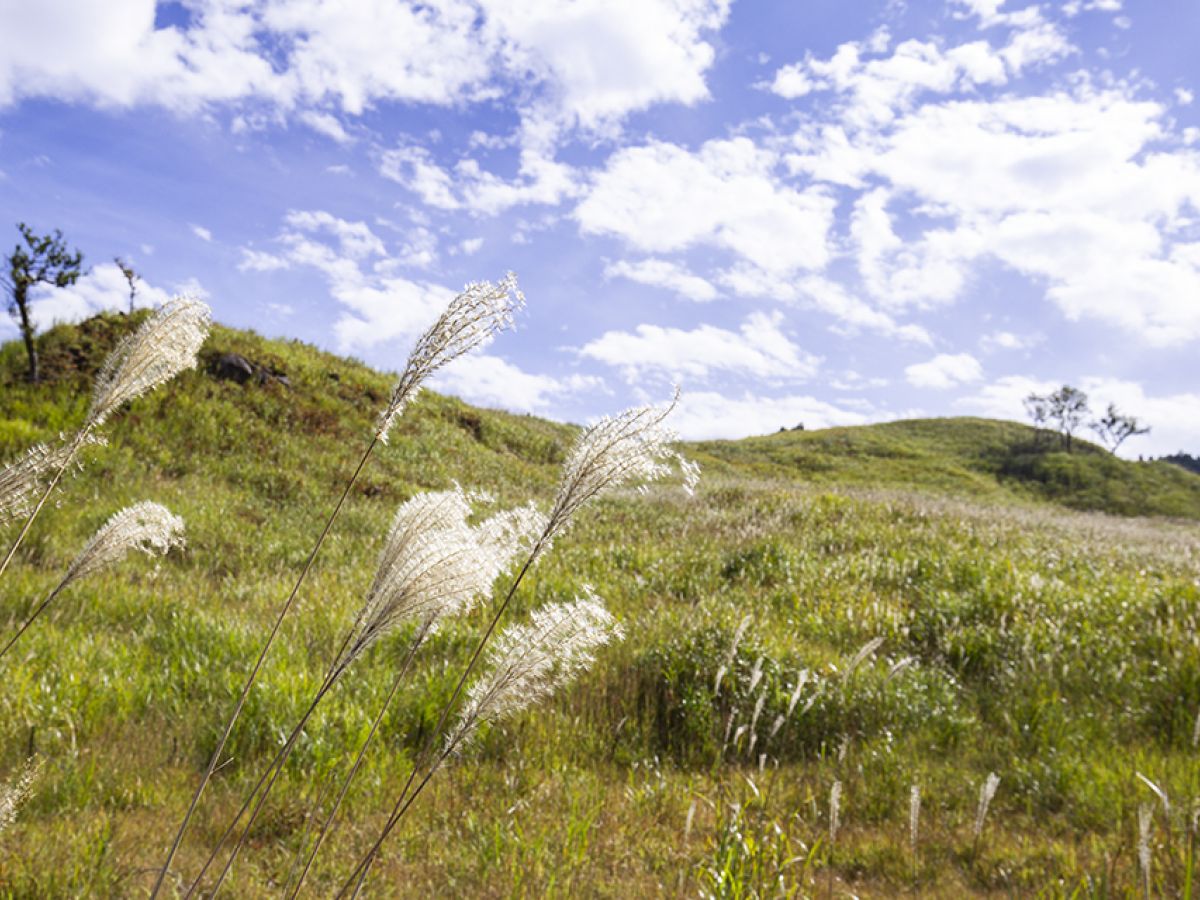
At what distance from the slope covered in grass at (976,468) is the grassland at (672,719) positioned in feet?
120

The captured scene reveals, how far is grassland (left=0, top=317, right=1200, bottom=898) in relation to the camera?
3801 millimetres

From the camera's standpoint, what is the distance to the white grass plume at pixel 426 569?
191 cm

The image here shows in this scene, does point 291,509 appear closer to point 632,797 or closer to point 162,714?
point 162,714

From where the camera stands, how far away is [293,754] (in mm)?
4711

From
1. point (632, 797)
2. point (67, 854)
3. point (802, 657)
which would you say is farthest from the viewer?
point (802, 657)

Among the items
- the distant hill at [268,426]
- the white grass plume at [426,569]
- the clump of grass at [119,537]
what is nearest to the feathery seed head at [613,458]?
the white grass plume at [426,569]

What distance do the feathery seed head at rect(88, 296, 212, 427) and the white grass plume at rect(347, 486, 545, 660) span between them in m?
0.82

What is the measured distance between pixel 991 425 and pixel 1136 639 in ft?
299

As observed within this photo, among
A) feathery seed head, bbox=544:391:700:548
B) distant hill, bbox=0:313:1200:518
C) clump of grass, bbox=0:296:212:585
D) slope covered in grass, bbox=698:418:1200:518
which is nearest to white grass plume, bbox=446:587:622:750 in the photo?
feathery seed head, bbox=544:391:700:548

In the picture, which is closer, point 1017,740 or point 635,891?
point 635,891

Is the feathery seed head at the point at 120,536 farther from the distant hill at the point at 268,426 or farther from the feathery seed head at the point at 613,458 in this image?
the distant hill at the point at 268,426

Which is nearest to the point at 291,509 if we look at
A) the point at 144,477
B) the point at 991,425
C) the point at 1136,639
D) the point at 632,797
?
the point at 144,477

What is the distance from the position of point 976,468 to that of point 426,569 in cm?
7314

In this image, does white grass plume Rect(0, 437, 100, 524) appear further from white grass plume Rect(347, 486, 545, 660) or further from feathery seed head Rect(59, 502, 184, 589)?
white grass plume Rect(347, 486, 545, 660)
